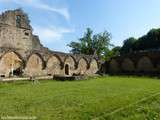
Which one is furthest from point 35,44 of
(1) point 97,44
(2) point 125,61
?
(1) point 97,44

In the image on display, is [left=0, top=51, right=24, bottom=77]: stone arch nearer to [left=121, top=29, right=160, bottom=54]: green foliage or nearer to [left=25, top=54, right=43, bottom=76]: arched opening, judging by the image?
[left=25, top=54, right=43, bottom=76]: arched opening

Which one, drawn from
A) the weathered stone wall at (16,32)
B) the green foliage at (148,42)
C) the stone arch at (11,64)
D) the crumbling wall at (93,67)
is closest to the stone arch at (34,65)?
the stone arch at (11,64)

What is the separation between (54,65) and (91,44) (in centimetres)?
2295

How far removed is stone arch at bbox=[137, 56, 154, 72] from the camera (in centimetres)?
3034

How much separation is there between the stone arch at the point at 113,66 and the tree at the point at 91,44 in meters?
13.2

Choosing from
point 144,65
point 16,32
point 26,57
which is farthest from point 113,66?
point 26,57

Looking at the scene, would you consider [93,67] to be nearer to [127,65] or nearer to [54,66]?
[127,65]

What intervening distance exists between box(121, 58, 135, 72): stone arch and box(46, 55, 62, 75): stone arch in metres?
9.45

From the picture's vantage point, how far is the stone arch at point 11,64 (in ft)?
67.9

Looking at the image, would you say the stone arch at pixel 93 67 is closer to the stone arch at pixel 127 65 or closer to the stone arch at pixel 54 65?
the stone arch at pixel 127 65

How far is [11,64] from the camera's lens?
21.4 m

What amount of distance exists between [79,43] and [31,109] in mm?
Answer: 41451

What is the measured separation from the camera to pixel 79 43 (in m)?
48.5

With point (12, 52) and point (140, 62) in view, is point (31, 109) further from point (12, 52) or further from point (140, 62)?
point (140, 62)
